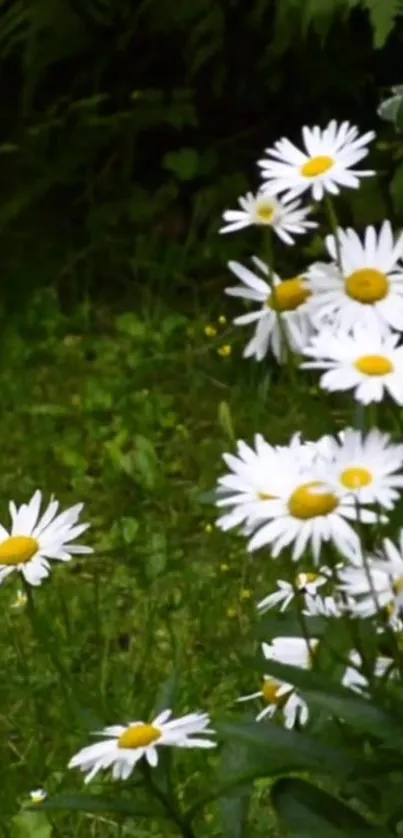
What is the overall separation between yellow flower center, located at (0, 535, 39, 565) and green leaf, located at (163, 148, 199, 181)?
1.96 meters

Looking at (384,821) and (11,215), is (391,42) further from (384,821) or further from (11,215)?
(384,821)

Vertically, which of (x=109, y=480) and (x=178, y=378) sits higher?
(x=178, y=378)

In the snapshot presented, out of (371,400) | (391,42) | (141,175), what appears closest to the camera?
(371,400)

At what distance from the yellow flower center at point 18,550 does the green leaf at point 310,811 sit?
289mm

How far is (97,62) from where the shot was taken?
3271mm

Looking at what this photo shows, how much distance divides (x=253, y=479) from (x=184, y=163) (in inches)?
87.8

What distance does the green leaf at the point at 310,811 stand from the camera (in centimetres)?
113

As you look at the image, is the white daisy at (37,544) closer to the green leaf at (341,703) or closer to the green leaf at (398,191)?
the green leaf at (341,703)

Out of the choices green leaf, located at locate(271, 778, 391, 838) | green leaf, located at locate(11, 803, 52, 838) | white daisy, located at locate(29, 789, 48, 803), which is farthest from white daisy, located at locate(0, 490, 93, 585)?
green leaf, located at locate(11, 803, 52, 838)

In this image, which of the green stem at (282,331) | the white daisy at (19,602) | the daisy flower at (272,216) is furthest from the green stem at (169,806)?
the white daisy at (19,602)

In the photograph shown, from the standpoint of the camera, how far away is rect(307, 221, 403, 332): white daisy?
1.09 meters

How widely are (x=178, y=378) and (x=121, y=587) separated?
2.28 ft

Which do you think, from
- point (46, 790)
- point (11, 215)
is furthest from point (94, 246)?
point (46, 790)

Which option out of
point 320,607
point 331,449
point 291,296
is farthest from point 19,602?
point 331,449
